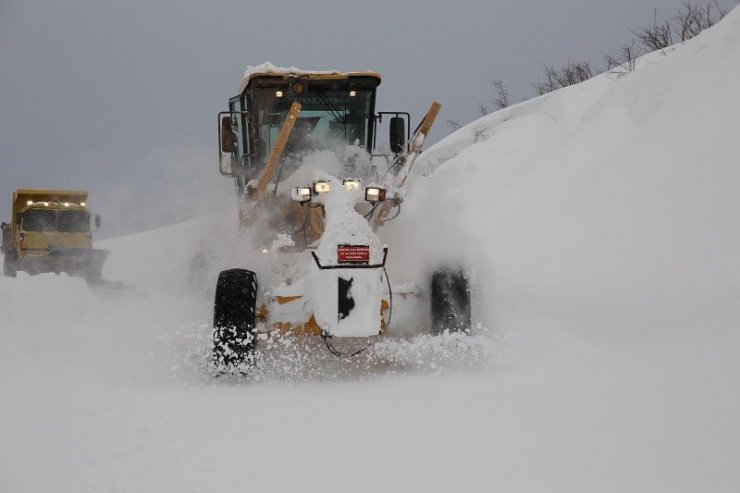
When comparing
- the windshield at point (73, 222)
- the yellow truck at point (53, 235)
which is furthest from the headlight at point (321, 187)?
the windshield at point (73, 222)

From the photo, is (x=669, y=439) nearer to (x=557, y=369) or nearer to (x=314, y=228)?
(x=557, y=369)

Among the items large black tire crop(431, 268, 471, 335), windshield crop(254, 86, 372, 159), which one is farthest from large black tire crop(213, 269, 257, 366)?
windshield crop(254, 86, 372, 159)

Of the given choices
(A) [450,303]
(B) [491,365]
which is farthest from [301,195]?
(B) [491,365]

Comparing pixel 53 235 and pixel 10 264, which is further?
pixel 10 264

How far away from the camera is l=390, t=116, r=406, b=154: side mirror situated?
7559 mm

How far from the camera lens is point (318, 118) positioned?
7.71 meters

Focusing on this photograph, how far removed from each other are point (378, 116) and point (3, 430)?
5.03 meters

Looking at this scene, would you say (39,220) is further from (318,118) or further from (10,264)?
(318,118)

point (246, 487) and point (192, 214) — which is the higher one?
point (192, 214)

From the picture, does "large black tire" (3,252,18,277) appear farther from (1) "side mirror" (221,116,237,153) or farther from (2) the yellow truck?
(1) "side mirror" (221,116,237,153)

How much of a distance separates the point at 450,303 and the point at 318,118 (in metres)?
2.78

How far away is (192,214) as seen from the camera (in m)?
9.88

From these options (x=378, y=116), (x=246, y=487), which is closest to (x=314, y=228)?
(x=378, y=116)

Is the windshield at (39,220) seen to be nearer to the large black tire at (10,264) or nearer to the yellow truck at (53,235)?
the yellow truck at (53,235)
